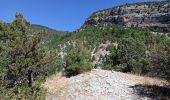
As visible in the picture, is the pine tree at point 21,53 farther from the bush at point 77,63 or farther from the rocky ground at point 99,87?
the bush at point 77,63

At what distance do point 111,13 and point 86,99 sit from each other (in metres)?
182

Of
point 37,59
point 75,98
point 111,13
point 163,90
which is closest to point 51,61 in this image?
point 37,59

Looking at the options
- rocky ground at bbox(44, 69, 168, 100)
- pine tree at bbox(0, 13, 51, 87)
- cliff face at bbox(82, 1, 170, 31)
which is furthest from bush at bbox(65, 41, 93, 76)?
cliff face at bbox(82, 1, 170, 31)

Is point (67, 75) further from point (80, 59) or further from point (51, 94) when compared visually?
point (51, 94)

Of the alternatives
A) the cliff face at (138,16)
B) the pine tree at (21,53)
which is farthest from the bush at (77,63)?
the cliff face at (138,16)

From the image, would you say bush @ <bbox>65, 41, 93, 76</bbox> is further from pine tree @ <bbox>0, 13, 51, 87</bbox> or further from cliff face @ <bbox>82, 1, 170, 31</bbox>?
cliff face @ <bbox>82, 1, 170, 31</bbox>

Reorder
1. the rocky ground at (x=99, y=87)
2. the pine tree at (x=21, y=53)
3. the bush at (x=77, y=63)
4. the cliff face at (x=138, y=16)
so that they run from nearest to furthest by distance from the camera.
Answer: the rocky ground at (x=99, y=87), the pine tree at (x=21, y=53), the bush at (x=77, y=63), the cliff face at (x=138, y=16)

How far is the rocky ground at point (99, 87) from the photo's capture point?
47.9 feet

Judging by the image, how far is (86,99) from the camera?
14242 mm

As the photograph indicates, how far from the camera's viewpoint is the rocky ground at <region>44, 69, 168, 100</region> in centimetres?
1461

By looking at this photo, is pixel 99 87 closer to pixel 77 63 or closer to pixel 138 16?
pixel 77 63

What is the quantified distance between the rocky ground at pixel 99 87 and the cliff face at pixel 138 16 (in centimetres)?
14233

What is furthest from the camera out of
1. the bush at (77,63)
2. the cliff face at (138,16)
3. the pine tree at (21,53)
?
the cliff face at (138,16)

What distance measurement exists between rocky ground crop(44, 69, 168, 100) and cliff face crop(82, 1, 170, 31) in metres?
142
